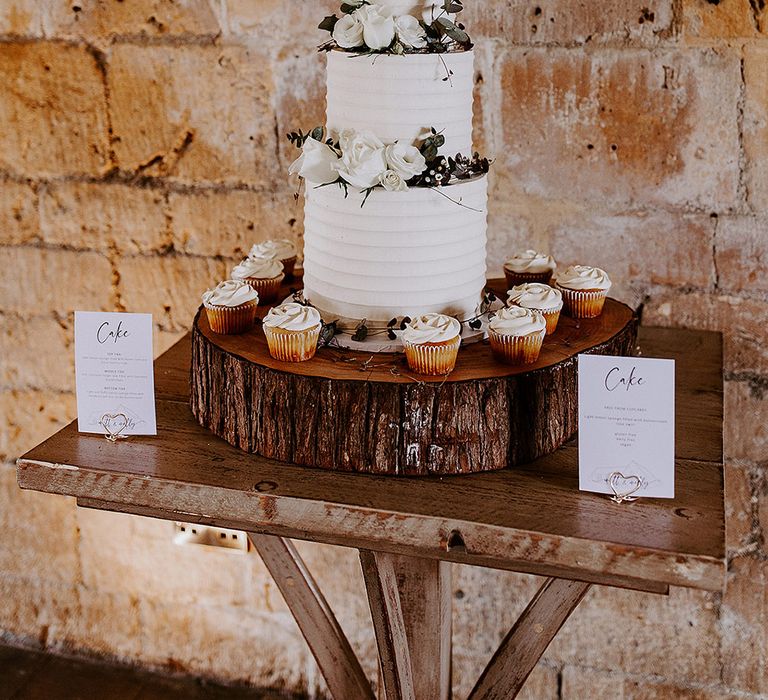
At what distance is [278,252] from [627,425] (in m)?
0.76

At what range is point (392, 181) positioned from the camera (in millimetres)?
1342

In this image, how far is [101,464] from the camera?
1.40 metres

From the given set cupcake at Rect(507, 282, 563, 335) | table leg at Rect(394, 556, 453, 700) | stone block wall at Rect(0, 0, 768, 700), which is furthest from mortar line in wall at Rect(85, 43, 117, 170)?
table leg at Rect(394, 556, 453, 700)

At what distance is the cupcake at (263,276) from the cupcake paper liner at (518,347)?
461mm

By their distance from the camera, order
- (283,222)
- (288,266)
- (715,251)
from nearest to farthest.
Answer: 1. (288,266)
2. (715,251)
3. (283,222)

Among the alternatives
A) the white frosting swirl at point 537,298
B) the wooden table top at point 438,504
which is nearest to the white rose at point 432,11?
the white frosting swirl at point 537,298

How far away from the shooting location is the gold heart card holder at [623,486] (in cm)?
127

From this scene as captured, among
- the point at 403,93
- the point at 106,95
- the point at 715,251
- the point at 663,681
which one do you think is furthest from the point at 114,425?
the point at 663,681

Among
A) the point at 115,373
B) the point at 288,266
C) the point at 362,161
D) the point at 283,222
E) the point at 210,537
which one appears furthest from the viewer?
the point at 210,537

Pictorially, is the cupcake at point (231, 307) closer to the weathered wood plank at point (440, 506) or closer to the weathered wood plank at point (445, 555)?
the weathered wood plank at point (440, 506)

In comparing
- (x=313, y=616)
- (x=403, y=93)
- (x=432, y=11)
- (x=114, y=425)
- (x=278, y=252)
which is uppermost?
(x=432, y=11)

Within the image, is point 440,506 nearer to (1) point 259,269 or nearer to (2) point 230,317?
(2) point 230,317

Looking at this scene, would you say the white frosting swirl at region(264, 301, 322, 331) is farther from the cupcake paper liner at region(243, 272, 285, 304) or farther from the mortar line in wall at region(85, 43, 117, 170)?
the mortar line in wall at region(85, 43, 117, 170)

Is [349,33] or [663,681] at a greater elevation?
[349,33]
